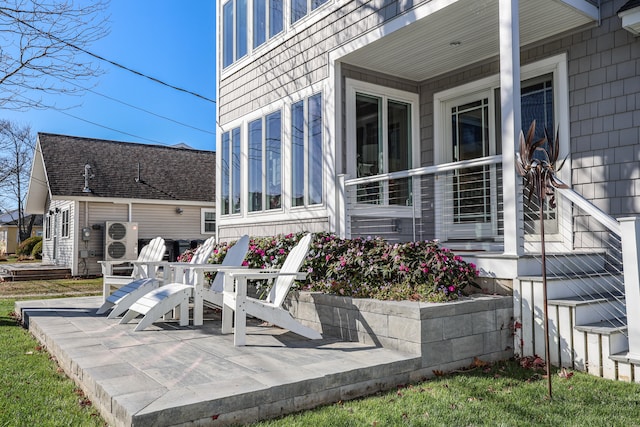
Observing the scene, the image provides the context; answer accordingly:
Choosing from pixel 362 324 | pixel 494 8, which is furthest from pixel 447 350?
pixel 494 8

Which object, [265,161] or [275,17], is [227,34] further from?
[265,161]

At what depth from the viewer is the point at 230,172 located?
9000mm

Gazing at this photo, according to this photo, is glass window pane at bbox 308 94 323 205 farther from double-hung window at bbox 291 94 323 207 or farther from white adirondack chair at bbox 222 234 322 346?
white adirondack chair at bbox 222 234 322 346

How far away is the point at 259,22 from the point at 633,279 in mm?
6746

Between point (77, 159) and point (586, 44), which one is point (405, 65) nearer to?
point (586, 44)

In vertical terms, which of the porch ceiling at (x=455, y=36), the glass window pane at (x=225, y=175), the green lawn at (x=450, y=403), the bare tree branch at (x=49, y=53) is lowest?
the green lawn at (x=450, y=403)

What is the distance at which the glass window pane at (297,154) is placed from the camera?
7242 millimetres

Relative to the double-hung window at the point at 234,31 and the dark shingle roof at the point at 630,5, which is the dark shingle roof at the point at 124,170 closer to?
the double-hung window at the point at 234,31

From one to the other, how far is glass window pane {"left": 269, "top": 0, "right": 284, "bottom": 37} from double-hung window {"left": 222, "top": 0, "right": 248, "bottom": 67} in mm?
825

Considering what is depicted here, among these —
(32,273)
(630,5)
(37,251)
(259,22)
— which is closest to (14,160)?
(37,251)

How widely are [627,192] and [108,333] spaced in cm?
527

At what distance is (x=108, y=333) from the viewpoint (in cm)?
492

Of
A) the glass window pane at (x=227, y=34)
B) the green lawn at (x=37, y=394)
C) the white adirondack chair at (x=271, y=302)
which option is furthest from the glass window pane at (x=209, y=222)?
the white adirondack chair at (x=271, y=302)

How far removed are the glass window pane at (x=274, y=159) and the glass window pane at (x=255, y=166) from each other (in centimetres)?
23
